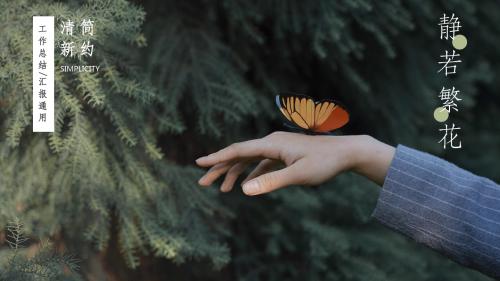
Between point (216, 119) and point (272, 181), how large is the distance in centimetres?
55

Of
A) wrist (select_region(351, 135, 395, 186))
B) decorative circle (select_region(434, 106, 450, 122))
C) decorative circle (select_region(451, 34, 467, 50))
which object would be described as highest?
decorative circle (select_region(451, 34, 467, 50))

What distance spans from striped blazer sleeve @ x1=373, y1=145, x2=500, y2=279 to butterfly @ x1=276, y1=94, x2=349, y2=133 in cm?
7

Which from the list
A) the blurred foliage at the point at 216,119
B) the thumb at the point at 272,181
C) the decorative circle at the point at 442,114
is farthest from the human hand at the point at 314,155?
the decorative circle at the point at 442,114

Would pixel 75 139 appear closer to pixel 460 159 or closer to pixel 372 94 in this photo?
pixel 372 94

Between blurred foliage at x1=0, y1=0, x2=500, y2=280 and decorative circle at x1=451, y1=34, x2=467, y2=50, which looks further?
decorative circle at x1=451, y1=34, x2=467, y2=50

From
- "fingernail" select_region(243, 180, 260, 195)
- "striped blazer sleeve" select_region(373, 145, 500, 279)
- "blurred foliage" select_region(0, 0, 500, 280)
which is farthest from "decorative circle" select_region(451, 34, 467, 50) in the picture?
"fingernail" select_region(243, 180, 260, 195)

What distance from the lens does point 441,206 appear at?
24.7 inches

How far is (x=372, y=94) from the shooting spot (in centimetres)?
130

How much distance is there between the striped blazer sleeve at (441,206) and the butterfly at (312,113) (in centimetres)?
7

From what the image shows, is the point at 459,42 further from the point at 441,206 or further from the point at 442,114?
the point at 441,206

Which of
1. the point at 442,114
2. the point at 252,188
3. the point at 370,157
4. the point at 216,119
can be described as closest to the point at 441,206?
the point at 370,157

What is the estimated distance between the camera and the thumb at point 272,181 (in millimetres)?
597

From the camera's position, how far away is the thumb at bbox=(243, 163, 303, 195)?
597 mm

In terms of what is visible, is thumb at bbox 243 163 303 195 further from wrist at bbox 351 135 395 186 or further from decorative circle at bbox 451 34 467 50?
decorative circle at bbox 451 34 467 50
